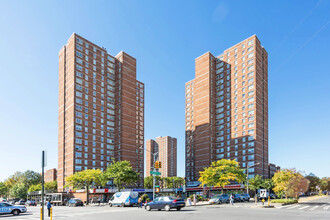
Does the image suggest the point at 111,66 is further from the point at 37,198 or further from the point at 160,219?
the point at 160,219

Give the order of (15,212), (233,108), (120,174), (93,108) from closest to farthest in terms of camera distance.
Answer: (15,212)
(120,174)
(93,108)
(233,108)

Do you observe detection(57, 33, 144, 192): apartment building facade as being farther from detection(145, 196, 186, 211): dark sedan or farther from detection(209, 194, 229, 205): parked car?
detection(145, 196, 186, 211): dark sedan

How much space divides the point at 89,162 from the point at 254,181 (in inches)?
2181

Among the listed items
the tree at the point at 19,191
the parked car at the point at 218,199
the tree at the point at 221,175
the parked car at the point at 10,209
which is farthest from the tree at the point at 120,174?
the tree at the point at 19,191

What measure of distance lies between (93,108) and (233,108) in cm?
5331

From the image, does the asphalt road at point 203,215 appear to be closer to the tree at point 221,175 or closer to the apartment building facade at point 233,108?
the tree at point 221,175

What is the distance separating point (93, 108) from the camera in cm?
10444

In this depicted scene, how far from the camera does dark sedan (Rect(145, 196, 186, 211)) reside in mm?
29500

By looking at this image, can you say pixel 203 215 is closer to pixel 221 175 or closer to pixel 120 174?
pixel 221 175

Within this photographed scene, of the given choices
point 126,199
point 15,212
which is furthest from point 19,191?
point 15,212

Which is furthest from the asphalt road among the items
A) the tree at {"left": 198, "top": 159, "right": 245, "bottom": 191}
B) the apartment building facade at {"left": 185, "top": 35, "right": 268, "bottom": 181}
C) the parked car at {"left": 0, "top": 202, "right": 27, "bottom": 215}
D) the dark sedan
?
the apartment building facade at {"left": 185, "top": 35, "right": 268, "bottom": 181}

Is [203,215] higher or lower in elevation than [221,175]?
higher

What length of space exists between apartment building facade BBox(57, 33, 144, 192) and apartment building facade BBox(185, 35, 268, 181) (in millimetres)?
28486

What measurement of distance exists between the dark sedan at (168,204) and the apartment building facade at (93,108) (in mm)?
69221
